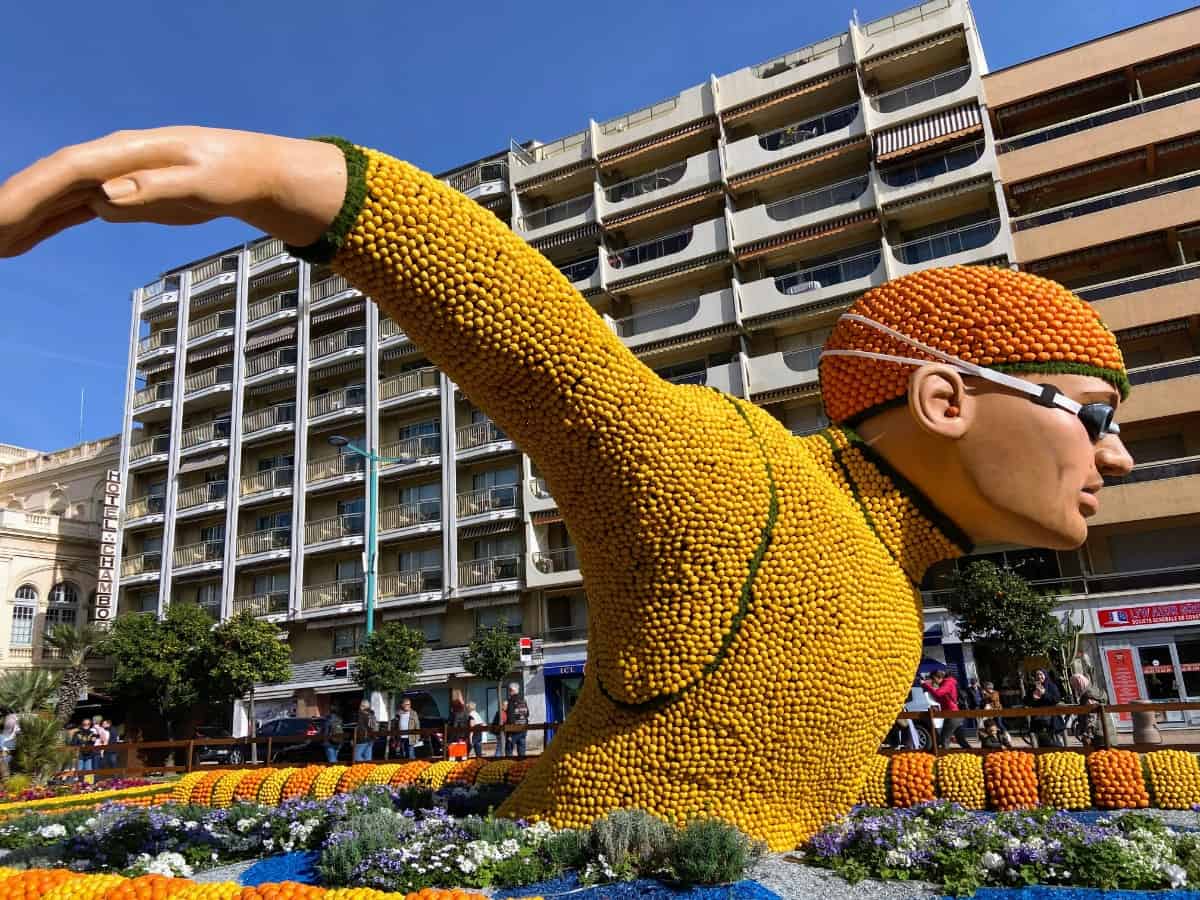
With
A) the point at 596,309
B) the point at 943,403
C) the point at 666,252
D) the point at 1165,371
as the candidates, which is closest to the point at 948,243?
the point at 1165,371

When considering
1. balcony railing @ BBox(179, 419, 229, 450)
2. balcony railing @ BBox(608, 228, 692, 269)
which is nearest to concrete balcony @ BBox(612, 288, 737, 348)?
balcony railing @ BBox(608, 228, 692, 269)

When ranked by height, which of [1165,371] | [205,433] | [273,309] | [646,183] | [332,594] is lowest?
[332,594]

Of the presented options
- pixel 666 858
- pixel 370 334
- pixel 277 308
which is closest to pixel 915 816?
pixel 666 858

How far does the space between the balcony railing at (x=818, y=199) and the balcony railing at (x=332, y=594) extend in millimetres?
19111

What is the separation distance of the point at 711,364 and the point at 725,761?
2477 cm

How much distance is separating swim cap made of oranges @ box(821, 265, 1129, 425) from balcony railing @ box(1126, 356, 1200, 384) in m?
20.0

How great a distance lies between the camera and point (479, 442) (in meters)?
31.2

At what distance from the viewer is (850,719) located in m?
5.52

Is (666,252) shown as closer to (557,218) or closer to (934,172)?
(557,218)

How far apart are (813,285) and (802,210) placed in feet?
9.06

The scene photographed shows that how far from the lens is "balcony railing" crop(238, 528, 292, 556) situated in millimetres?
34375

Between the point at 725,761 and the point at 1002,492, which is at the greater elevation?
the point at 1002,492

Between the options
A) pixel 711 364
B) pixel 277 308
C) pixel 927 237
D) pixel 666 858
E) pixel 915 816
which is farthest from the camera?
pixel 277 308

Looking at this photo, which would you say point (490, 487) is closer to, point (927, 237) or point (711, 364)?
point (711, 364)
